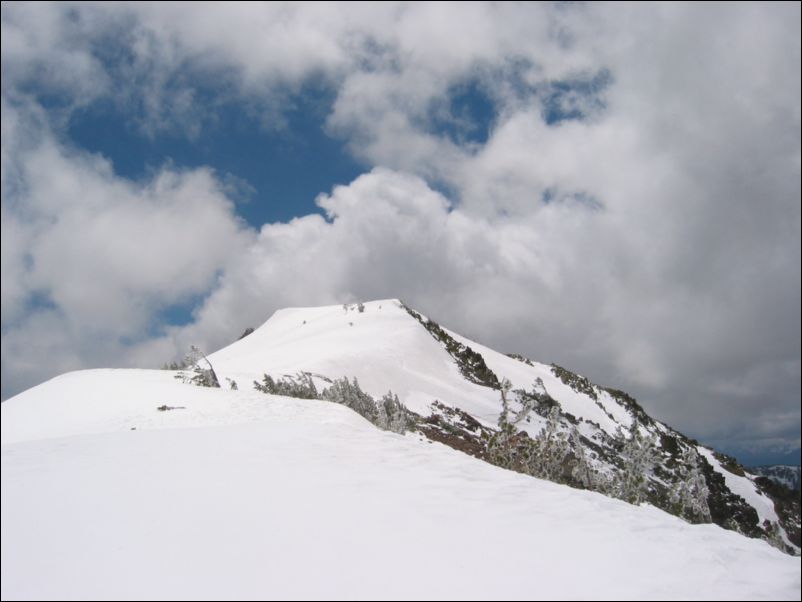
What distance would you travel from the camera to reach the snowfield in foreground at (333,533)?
6055mm

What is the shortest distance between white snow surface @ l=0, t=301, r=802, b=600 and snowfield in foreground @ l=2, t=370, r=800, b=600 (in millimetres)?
30

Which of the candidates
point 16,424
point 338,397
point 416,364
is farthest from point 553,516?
point 416,364

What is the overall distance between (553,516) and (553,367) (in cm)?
7515

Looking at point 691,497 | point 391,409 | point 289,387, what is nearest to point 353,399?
point 289,387

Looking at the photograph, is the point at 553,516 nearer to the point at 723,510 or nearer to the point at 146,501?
the point at 146,501

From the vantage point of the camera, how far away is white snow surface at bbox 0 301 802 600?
606 cm

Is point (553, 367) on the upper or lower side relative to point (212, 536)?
upper

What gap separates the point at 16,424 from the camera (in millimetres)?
17469

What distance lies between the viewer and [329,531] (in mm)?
7355

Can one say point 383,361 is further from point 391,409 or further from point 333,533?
point 333,533

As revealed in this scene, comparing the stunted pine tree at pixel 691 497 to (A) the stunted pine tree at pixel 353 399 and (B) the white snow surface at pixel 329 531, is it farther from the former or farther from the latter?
(B) the white snow surface at pixel 329 531

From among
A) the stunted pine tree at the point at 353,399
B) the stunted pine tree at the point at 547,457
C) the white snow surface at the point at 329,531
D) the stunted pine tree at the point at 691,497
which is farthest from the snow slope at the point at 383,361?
the white snow surface at the point at 329,531

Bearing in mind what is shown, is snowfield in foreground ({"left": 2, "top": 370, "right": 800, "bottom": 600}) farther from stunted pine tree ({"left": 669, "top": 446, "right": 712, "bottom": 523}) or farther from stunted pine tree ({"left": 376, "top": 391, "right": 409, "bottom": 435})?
stunted pine tree ({"left": 669, "top": 446, "right": 712, "bottom": 523})

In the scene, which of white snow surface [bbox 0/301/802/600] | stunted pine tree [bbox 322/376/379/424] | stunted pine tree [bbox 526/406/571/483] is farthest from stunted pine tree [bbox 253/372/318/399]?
white snow surface [bbox 0/301/802/600]
